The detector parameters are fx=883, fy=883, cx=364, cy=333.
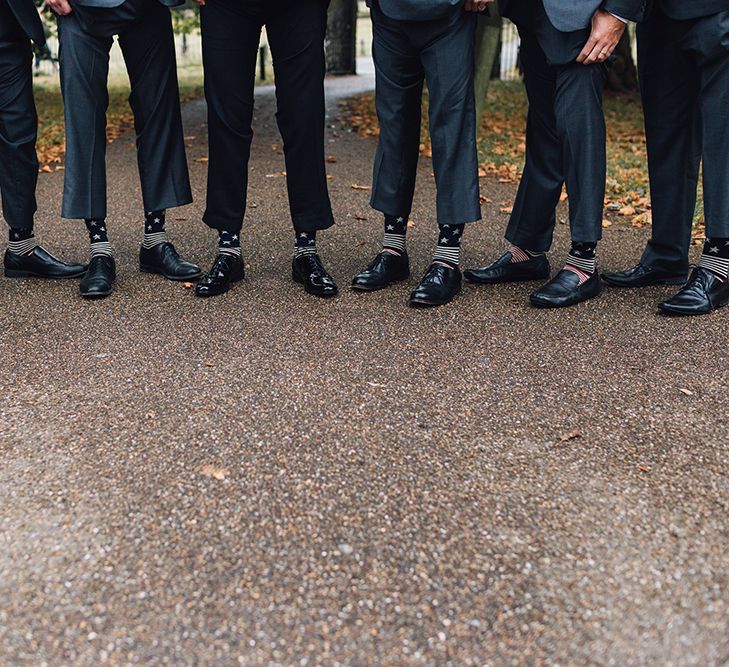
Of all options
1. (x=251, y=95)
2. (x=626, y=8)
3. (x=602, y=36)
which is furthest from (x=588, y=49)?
(x=251, y=95)

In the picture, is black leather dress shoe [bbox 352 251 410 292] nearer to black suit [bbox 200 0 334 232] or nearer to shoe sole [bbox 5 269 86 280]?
black suit [bbox 200 0 334 232]

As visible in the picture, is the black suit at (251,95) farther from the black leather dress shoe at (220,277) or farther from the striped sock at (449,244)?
the striped sock at (449,244)

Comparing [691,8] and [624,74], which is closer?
[691,8]

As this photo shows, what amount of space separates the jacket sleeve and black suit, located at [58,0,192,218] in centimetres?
199

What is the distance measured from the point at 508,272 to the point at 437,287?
525 mm

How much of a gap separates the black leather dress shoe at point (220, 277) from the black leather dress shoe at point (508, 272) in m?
1.15

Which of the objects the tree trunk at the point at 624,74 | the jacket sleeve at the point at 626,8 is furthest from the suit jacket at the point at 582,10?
the tree trunk at the point at 624,74

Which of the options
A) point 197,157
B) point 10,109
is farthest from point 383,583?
point 197,157

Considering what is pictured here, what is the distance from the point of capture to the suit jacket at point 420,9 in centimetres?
370

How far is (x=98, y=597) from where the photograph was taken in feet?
6.66

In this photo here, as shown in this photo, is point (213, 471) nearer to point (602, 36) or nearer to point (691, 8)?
Answer: point (602, 36)

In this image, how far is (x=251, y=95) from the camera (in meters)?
4.07

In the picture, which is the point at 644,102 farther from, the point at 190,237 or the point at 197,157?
the point at 197,157

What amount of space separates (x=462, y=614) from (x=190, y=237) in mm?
3866
